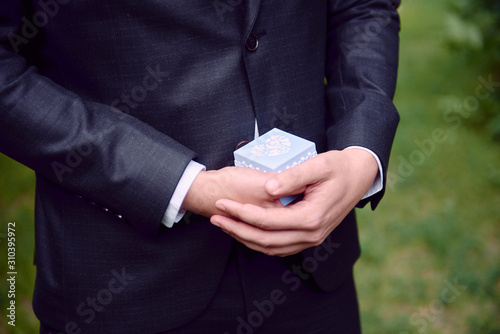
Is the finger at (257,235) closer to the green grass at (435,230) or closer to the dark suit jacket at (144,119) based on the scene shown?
the dark suit jacket at (144,119)

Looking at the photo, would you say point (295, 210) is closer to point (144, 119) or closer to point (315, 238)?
point (315, 238)

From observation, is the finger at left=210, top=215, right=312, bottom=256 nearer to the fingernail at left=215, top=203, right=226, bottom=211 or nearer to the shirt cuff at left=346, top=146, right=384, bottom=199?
the fingernail at left=215, top=203, right=226, bottom=211

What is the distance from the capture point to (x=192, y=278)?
57.4 inches

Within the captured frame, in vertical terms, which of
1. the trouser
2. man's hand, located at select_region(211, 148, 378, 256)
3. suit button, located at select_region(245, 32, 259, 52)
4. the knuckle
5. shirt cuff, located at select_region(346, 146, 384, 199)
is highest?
suit button, located at select_region(245, 32, 259, 52)

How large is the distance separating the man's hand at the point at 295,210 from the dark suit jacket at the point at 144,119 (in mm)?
181

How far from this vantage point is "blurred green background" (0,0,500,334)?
10.5ft

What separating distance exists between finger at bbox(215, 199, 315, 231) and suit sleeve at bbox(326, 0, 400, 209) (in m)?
0.35

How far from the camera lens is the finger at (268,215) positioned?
3.88 feet

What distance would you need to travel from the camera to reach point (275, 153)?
1291 mm

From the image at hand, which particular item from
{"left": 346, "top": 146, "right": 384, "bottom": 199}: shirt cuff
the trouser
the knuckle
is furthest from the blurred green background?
the knuckle

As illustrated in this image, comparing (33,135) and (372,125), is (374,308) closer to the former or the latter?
(372,125)

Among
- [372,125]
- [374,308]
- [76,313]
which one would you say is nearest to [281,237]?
[372,125]

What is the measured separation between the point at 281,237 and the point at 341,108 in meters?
0.54

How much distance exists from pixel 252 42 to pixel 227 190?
0.41 m
